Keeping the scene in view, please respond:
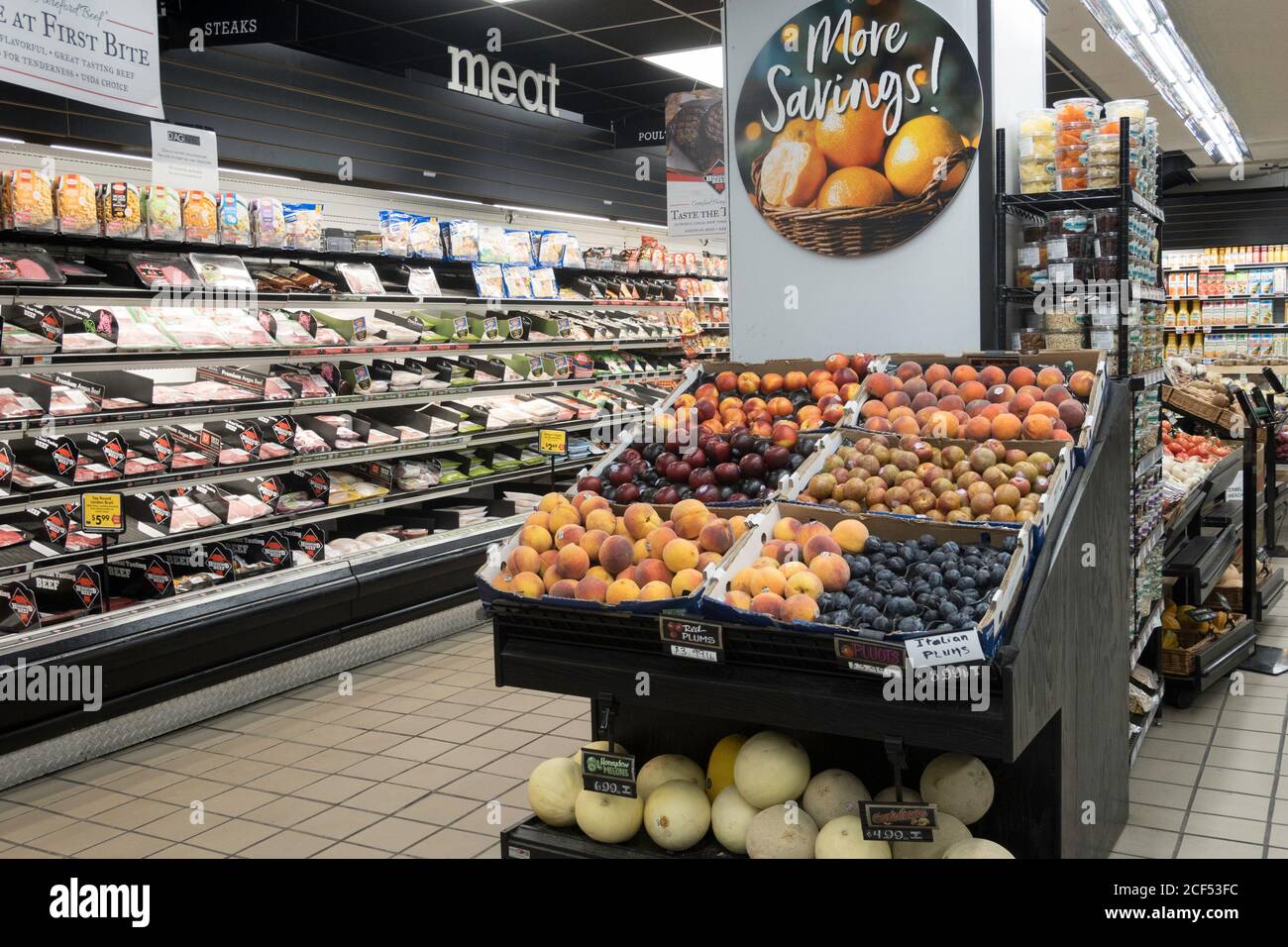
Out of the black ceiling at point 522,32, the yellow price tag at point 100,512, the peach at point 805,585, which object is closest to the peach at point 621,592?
the peach at point 805,585

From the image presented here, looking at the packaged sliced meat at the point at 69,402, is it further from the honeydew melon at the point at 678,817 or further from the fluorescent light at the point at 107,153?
the honeydew melon at the point at 678,817

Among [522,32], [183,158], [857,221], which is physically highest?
[522,32]

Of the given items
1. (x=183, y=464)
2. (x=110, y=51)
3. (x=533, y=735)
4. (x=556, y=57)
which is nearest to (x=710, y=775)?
(x=533, y=735)

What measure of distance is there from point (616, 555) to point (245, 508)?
3275 millimetres

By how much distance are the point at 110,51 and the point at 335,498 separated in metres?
2.49

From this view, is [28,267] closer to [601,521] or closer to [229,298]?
[229,298]

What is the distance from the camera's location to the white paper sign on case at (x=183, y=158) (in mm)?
4770

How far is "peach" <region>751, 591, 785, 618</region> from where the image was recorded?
2.27m

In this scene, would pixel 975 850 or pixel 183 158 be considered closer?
pixel 975 850

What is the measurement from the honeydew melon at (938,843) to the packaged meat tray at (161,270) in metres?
4.23

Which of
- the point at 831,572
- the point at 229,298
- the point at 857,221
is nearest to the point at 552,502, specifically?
the point at 831,572

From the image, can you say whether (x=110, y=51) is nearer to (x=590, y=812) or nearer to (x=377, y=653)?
(x=377, y=653)

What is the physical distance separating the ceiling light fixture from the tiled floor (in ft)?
11.8

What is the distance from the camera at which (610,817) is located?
2.56 meters
